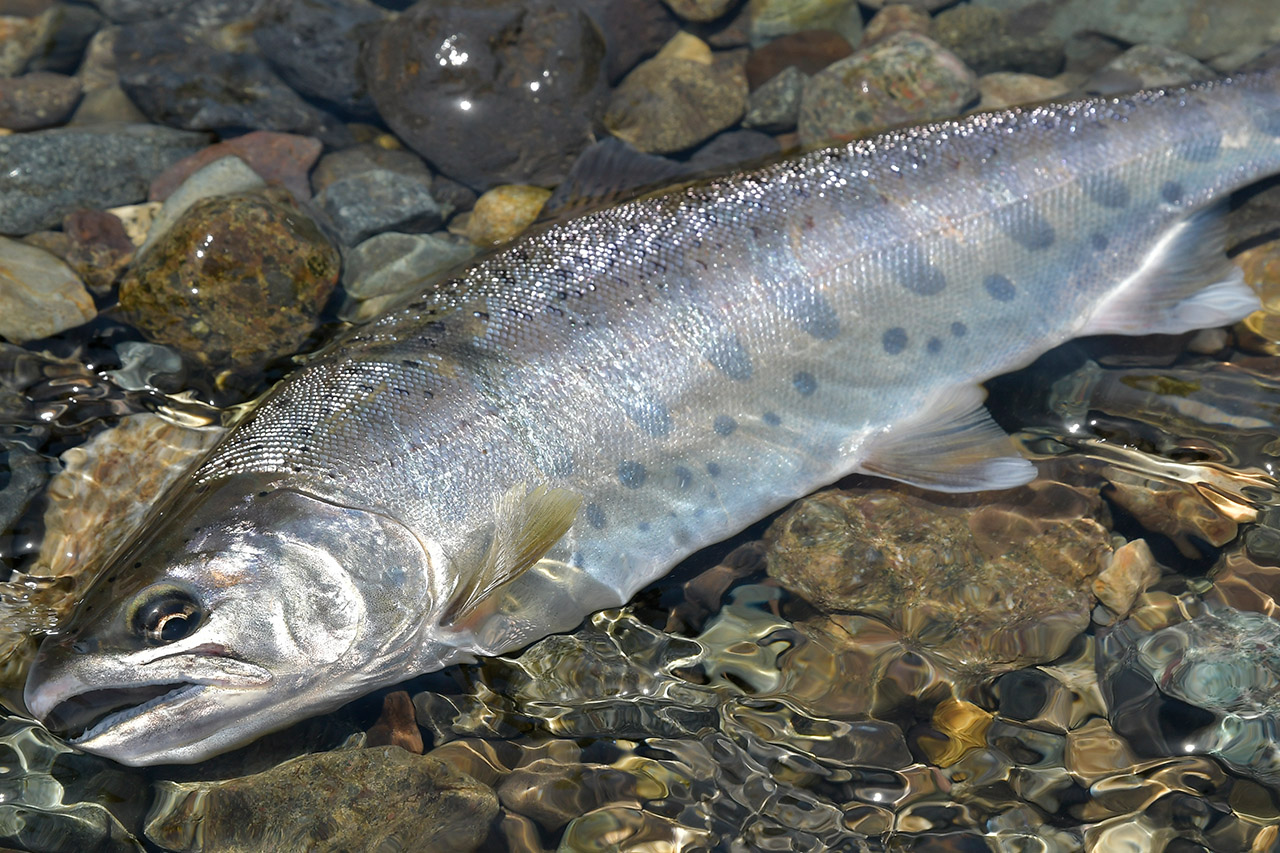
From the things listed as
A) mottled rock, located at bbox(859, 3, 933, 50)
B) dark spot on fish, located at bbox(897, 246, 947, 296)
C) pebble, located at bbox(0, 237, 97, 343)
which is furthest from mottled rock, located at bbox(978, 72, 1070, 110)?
pebble, located at bbox(0, 237, 97, 343)

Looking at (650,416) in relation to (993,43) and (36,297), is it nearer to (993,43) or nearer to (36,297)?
(36,297)

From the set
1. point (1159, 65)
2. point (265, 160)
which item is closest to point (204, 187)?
point (265, 160)

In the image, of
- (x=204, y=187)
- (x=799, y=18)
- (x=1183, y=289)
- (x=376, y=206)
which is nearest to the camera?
(x=1183, y=289)

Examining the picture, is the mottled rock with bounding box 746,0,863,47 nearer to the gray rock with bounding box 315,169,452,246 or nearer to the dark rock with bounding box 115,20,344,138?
the gray rock with bounding box 315,169,452,246

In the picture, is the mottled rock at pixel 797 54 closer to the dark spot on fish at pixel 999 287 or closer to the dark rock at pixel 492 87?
the dark rock at pixel 492 87

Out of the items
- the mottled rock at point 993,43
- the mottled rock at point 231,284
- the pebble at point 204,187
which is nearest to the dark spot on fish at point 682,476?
the mottled rock at point 231,284

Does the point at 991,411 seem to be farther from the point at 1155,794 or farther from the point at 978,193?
the point at 1155,794
